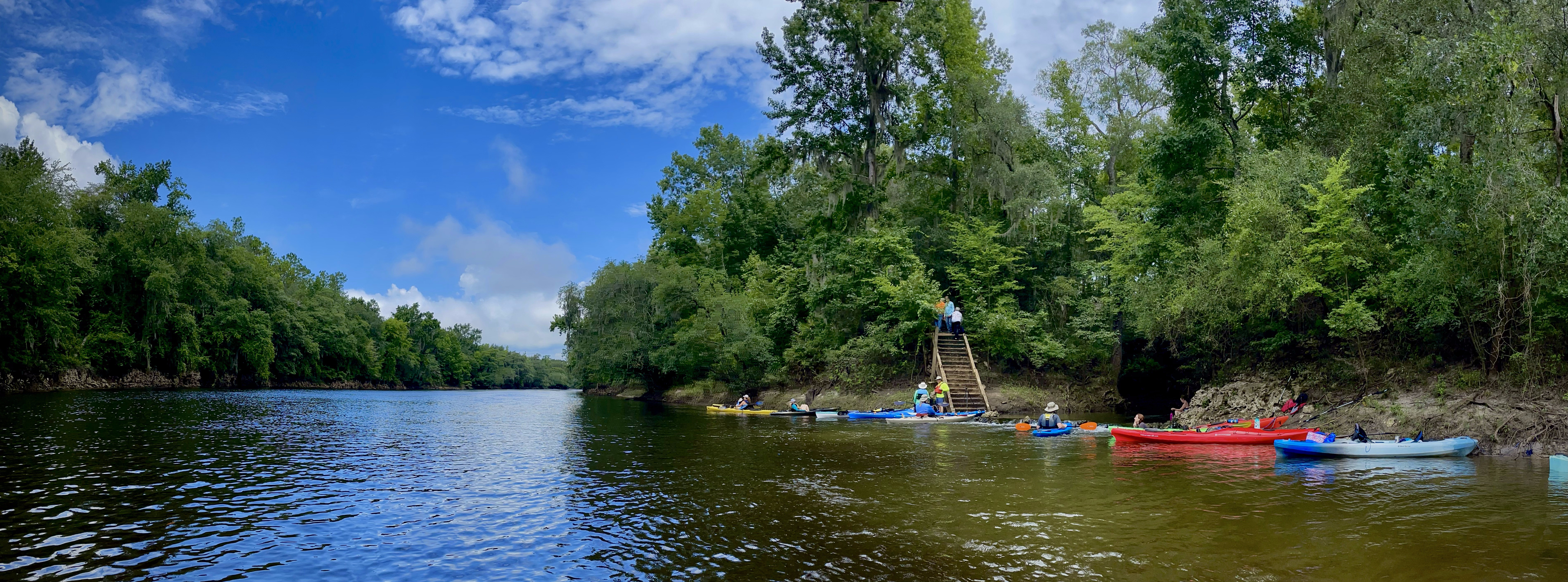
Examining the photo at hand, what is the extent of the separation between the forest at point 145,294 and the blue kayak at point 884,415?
140 feet

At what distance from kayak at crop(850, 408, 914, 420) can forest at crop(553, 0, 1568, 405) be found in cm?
486

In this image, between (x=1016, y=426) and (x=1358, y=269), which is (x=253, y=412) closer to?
(x=1016, y=426)

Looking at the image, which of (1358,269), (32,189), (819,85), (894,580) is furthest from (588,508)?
(32,189)

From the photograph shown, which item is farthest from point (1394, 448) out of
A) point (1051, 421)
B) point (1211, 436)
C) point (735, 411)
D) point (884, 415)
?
point (735, 411)

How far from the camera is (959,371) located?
33.8 metres

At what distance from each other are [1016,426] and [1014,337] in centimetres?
1089

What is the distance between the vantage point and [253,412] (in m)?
31.8

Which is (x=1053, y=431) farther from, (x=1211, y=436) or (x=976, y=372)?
(x=976, y=372)

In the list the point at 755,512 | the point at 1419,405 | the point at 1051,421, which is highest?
the point at 1419,405

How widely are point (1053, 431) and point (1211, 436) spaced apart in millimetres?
4324

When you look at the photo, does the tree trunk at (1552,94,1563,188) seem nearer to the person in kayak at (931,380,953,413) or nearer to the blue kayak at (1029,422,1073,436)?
the blue kayak at (1029,422,1073,436)

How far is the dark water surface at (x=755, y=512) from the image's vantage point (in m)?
8.48

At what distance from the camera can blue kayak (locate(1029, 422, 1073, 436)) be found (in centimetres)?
2302

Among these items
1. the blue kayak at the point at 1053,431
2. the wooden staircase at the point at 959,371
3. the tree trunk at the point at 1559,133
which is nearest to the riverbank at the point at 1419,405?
the blue kayak at the point at 1053,431
